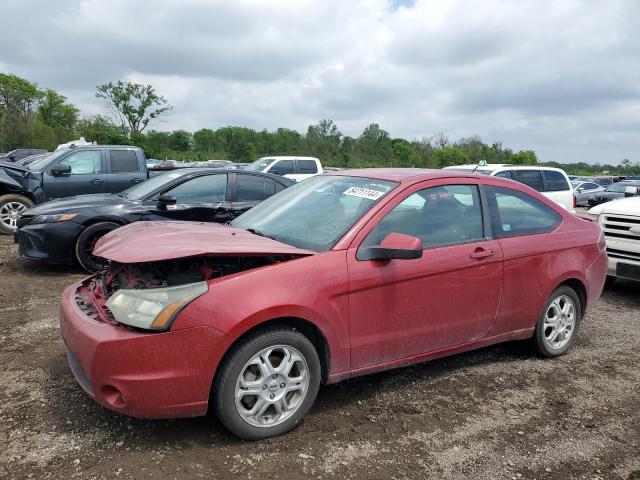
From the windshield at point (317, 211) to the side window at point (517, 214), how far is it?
96 centimetres

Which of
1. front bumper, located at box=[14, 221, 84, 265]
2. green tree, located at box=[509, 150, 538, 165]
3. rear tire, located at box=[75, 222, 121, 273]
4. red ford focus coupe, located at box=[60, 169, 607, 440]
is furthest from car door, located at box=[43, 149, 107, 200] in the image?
green tree, located at box=[509, 150, 538, 165]

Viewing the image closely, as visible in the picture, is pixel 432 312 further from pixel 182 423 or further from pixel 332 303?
pixel 182 423

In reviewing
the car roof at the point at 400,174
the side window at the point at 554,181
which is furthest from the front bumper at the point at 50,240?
the side window at the point at 554,181

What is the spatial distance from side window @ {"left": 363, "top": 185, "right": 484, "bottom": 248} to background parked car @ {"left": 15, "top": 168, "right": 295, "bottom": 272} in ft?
13.2

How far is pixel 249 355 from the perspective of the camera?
295 centimetres

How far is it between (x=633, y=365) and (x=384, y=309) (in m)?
2.57

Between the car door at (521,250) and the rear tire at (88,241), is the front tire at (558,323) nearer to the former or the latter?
the car door at (521,250)

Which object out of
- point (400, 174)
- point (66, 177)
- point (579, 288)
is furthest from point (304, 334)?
point (66, 177)

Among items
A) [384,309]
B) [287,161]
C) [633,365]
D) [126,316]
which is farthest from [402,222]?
[287,161]

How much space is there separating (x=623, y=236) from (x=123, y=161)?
8.49 m

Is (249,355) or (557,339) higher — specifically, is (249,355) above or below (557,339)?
above

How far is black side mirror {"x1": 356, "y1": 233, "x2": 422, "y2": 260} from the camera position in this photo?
3238mm

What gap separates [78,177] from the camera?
1002 cm

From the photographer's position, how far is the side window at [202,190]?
7316 mm
